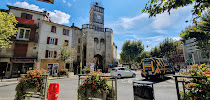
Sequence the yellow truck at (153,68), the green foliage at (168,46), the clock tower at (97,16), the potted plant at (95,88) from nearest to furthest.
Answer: the potted plant at (95,88)
the yellow truck at (153,68)
the green foliage at (168,46)
the clock tower at (97,16)

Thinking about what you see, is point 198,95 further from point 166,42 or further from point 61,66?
point 166,42

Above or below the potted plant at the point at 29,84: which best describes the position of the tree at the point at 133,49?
above

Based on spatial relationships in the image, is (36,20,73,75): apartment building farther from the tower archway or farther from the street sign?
the street sign

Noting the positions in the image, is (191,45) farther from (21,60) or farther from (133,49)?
(21,60)

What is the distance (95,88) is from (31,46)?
2154 centimetres

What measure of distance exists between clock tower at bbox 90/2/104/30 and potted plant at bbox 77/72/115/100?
31.4 meters

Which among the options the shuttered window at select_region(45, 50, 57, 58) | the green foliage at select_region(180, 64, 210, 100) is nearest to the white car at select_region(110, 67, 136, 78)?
the green foliage at select_region(180, 64, 210, 100)

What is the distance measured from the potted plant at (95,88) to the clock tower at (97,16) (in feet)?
103

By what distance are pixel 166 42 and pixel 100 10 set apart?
25620mm

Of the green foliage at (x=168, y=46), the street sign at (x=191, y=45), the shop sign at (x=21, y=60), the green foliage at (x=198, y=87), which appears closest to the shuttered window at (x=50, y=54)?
the shop sign at (x=21, y=60)

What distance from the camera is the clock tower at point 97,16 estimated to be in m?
A: 34.0

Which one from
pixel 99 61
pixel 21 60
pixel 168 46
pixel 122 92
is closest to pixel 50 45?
pixel 21 60

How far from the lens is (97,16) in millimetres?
35094

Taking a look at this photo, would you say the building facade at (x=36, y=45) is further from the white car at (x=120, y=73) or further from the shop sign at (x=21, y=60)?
the white car at (x=120, y=73)
